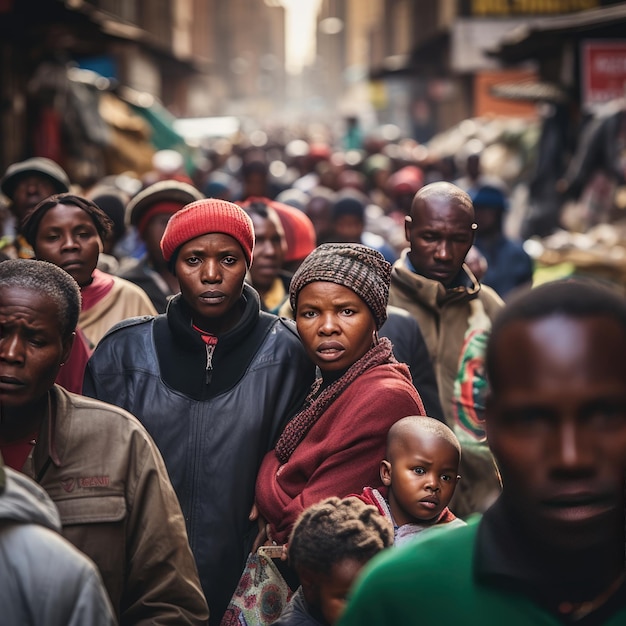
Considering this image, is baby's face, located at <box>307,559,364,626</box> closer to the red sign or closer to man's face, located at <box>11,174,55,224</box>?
man's face, located at <box>11,174,55,224</box>

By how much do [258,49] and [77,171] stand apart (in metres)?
146

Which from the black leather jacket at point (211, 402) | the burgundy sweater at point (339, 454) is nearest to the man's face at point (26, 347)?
the black leather jacket at point (211, 402)

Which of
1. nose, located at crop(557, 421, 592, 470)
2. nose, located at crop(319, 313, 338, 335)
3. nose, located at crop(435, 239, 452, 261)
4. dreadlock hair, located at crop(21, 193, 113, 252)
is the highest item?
nose, located at crop(557, 421, 592, 470)

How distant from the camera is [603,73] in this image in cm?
1339

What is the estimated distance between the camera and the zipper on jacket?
12.7 feet

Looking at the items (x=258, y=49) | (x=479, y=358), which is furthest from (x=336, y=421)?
(x=258, y=49)

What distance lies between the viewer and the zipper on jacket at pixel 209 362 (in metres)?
3.86

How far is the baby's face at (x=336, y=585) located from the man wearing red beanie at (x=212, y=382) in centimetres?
79

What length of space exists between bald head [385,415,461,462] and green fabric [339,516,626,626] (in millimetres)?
1834

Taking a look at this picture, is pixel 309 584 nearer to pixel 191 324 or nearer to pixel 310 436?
pixel 310 436

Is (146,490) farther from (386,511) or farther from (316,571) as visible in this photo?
(386,511)

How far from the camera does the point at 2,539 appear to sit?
204 cm

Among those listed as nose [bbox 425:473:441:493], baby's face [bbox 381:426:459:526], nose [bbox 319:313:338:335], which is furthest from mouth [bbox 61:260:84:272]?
nose [bbox 425:473:441:493]

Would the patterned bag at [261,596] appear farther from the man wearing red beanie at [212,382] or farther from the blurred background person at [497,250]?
the blurred background person at [497,250]
